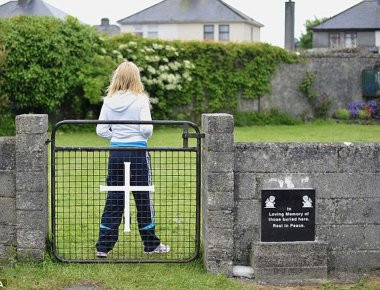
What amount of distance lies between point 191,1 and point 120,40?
36800 millimetres

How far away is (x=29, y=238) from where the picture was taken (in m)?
6.83

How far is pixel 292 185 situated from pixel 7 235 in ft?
8.78

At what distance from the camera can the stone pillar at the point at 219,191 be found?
22.0 ft

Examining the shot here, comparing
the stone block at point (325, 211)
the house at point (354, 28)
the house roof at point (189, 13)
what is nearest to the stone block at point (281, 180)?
the stone block at point (325, 211)

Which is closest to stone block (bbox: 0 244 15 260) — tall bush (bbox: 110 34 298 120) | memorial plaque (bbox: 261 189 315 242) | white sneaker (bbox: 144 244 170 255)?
white sneaker (bbox: 144 244 170 255)

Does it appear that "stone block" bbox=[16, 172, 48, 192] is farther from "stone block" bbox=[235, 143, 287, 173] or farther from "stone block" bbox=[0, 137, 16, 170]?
"stone block" bbox=[235, 143, 287, 173]

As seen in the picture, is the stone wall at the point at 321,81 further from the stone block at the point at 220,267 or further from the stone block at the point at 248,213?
the stone block at the point at 220,267

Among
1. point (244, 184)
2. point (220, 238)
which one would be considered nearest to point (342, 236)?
point (244, 184)

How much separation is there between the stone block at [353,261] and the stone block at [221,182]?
3.84ft

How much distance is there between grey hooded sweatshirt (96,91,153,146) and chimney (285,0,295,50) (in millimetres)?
30837

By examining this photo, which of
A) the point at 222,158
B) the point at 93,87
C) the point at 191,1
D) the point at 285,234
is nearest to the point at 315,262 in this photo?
the point at 285,234

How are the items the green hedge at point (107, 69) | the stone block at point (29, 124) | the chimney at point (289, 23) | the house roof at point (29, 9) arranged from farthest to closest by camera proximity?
the house roof at point (29, 9), the chimney at point (289, 23), the green hedge at point (107, 69), the stone block at point (29, 124)

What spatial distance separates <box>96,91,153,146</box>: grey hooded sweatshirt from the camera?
23.9 feet

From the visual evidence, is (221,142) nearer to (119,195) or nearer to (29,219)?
(119,195)
